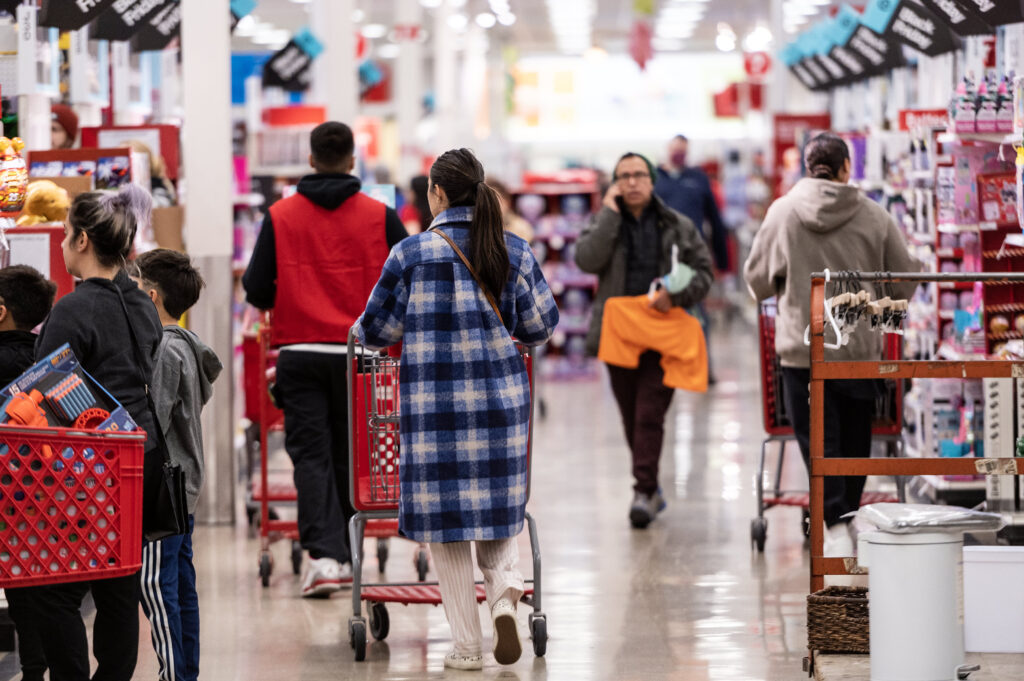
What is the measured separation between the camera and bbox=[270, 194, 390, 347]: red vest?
5.85 m

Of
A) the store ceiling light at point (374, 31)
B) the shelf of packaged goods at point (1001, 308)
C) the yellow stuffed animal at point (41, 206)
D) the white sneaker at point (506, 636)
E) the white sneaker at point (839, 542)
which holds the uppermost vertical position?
the store ceiling light at point (374, 31)

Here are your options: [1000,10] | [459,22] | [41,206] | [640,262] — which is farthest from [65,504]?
[459,22]

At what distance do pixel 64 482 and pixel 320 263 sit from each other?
7.42 feet

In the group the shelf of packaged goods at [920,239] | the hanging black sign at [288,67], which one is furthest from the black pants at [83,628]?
the hanging black sign at [288,67]

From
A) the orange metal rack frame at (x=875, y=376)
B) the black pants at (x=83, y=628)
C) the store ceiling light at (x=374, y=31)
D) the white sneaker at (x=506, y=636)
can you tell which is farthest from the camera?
the store ceiling light at (x=374, y=31)

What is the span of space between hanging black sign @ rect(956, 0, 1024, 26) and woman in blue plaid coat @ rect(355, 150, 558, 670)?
9.74 ft

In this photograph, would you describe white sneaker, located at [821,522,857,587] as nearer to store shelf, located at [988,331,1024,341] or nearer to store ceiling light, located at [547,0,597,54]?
store shelf, located at [988,331,1024,341]

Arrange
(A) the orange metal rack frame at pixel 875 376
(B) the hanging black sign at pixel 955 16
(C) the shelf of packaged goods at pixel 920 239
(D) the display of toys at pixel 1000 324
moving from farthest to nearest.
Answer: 1. (C) the shelf of packaged goods at pixel 920 239
2. (D) the display of toys at pixel 1000 324
3. (B) the hanging black sign at pixel 955 16
4. (A) the orange metal rack frame at pixel 875 376

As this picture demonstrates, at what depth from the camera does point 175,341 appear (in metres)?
4.29

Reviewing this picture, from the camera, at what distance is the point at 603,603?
595 centimetres

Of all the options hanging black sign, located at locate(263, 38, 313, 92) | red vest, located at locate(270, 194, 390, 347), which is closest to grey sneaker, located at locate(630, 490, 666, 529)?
red vest, located at locate(270, 194, 390, 347)

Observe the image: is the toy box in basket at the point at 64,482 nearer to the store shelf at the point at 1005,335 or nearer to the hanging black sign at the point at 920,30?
the store shelf at the point at 1005,335

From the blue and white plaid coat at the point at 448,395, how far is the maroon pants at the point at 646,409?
267 centimetres

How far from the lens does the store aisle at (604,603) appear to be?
5.08m
